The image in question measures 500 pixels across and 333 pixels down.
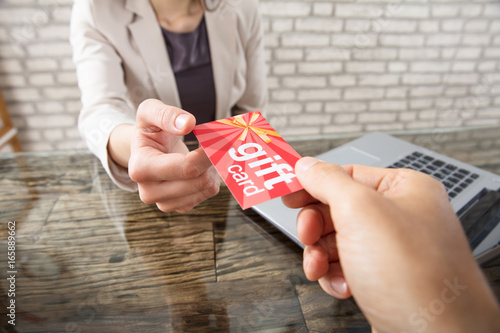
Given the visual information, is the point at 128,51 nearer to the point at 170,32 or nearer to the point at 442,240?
the point at 170,32

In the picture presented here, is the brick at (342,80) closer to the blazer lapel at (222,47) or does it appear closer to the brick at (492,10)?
the brick at (492,10)

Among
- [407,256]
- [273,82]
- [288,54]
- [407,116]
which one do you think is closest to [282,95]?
[273,82]

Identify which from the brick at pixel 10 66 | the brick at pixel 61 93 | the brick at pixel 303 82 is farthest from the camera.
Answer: the brick at pixel 303 82

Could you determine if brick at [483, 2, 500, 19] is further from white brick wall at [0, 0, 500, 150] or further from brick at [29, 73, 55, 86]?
brick at [29, 73, 55, 86]

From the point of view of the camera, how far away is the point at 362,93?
225 cm

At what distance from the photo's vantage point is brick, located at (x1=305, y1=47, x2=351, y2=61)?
2.03 m

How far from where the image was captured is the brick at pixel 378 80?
86.6 inches

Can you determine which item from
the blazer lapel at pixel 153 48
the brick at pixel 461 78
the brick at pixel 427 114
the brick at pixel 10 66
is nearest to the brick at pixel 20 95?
the brick at pixel 10 66

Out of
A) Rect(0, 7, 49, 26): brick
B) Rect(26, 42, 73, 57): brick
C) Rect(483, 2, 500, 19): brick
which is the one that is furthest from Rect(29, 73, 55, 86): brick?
Rect(483, 2, 500, 19): brick

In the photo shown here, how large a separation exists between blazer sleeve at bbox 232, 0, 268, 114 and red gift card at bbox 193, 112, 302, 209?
2.32 feet

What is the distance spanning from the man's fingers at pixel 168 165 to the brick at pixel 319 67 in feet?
5.50

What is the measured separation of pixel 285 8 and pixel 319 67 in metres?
0.45

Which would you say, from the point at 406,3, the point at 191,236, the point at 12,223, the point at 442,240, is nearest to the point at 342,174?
the point at 442,240

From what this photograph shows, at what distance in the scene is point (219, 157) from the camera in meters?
0.51
